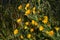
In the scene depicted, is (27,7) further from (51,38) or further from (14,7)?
(51,38)

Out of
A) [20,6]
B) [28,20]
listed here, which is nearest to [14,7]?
[20,6]

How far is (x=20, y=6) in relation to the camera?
266 centimetres

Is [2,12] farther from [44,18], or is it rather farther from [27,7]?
[44,18]

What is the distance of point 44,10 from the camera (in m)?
2.52

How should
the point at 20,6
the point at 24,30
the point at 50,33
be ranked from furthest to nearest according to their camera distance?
the point at 20,6 → the point at 24,30 → the point at 50,33

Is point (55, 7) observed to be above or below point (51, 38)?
above

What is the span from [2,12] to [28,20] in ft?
1.23

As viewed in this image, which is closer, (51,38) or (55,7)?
(51,38)

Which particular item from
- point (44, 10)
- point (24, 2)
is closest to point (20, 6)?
point (24, 2)

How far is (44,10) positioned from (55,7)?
156 millimetres

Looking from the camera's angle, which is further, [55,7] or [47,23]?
[55,7]

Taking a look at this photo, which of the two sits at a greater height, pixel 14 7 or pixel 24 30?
pixel 14 7

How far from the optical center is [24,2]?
2715 mm

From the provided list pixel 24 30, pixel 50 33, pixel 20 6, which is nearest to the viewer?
pixel 50 33
